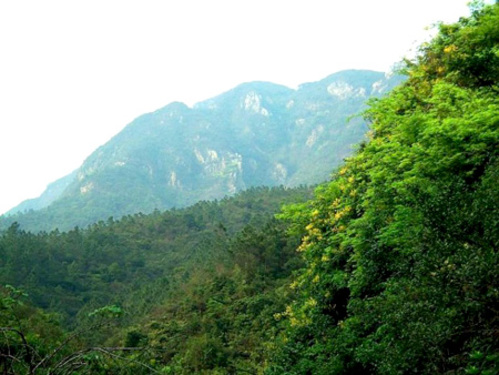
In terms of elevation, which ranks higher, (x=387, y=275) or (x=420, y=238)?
(x=420, y=238)

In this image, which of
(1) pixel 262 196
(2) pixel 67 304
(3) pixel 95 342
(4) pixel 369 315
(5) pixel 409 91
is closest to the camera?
(4) pixel 369 315

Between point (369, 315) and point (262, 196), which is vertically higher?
point (369, 315)

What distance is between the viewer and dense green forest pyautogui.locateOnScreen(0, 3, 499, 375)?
565 centimetres

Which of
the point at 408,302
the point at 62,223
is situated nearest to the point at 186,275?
the point at 408,302

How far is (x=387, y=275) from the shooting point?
10.8 m

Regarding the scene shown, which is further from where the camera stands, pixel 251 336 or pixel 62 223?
pixel 62 223

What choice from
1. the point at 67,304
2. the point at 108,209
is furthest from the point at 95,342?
the point at 108,209

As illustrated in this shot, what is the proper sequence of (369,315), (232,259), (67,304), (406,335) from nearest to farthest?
(406,335), (369,315), (232,259), (67,304)

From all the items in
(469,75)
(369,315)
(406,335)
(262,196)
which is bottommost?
(262,196)

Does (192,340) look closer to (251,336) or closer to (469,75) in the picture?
(251,336)

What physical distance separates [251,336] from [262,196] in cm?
8362

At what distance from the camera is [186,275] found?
54.3 metres

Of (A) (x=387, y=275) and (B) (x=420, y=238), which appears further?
(A) (x=387, y=275)

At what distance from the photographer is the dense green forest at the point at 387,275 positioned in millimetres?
5648
